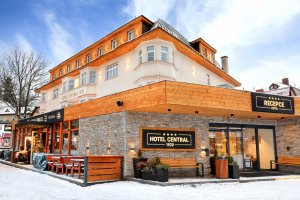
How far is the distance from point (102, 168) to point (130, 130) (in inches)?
85.0

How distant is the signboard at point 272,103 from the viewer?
1314cm

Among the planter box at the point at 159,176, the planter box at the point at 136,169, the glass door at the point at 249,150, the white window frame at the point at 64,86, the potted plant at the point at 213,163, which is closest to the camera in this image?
the planter box at the point at 159,176

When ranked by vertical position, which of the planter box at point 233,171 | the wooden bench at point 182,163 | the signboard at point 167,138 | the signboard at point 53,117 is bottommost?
the planter box at point 233,171

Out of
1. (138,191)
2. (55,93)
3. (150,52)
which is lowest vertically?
(138,191)

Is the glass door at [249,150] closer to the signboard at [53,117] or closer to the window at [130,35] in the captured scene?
the window at [130,35]

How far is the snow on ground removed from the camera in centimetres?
814

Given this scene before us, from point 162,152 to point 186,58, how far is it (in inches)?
403

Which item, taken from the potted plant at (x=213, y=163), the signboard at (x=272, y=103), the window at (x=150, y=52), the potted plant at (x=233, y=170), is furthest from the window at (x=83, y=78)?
the potted plant at (x=233, y=170)

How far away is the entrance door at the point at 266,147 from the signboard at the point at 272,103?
8.56ft

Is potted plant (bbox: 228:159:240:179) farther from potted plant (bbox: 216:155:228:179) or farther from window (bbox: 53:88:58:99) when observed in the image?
window (bbox: 53:88:58:99)

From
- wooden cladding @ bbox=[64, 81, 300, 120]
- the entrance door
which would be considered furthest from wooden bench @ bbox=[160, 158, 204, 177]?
the entrance door

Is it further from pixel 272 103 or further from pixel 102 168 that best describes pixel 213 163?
pixel 102 168

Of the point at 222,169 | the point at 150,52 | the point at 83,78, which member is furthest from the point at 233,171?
the point at 83,78

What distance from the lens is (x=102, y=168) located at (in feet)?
36.3
